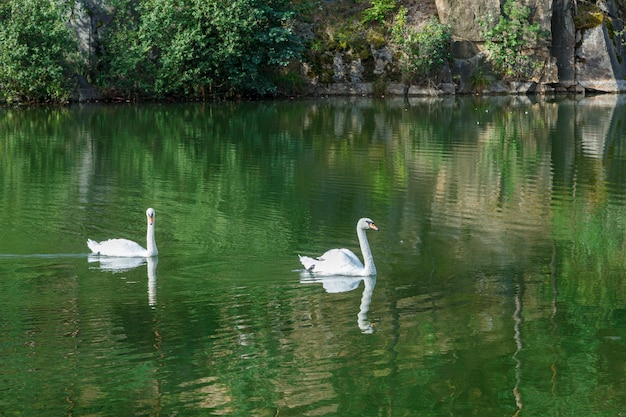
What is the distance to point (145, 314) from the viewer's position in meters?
12.7

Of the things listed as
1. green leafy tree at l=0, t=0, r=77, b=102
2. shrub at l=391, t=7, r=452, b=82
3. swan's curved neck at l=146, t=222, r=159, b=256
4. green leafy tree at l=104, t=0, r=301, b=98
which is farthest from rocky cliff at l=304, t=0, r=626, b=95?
swan's curved neck at l=146, t=222, r=159, b=256

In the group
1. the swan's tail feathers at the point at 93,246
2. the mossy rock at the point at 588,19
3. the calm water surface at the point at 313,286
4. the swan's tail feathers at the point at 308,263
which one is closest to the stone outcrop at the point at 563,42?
the mossy rock at the point at 588,19

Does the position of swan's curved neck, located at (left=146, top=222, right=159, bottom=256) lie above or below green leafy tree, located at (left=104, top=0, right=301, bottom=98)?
below

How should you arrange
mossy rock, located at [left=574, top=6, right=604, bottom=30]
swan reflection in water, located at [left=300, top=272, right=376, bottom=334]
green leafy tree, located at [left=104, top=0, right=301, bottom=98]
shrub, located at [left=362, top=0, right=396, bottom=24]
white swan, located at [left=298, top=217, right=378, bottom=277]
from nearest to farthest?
swan reflection in water, located at [left=300, top=272, right=376, bottom=334] → white swan, located at [left=298, top=217, right=378, bottom=277] → green leafy tree, located at [left=104, top=0, right=301, bottom=98] → shrub, located at [left=362, top=0, right=396, bottom=24] → mossy rock, located at [left=574, top=6, right=604, bottom=30]

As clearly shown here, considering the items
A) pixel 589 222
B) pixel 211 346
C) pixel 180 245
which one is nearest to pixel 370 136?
pixel 589 222

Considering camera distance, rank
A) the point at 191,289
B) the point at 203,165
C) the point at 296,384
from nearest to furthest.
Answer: the point at 296,384 → the point at 191,289 → the point at 203,165

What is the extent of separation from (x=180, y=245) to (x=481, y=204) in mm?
6591

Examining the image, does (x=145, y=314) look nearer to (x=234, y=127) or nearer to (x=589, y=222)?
(x=589, y=222)

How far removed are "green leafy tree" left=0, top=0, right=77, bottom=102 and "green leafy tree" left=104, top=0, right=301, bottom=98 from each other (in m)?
3.08

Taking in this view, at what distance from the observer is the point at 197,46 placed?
47438 mm

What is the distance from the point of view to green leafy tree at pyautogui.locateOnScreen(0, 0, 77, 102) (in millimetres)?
44188

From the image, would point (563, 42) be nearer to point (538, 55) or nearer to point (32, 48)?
point (538, 55)

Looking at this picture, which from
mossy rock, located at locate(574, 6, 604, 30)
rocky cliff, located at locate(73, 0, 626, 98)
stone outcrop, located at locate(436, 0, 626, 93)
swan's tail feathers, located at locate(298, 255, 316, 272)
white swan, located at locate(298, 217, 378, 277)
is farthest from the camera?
mossy rock, located at locate(574, 6, 604, 30)

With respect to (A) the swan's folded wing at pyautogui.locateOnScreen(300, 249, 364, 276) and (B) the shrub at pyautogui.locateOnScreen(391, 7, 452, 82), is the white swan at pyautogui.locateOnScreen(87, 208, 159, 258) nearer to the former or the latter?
(A) the swan's folded wing at pyautogui.locateOnScreen(300, 249, 364, 276)
